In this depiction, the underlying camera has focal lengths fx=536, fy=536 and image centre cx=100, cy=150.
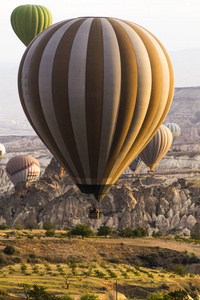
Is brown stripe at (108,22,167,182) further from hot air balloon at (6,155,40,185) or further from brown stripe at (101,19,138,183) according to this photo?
hot air balloon at (6,155,40,185)

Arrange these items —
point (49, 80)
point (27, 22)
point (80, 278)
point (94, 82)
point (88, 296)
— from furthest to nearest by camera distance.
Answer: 1. point (27, 22)
2. point (80, 278)
3. point (49, 80)
4. point (94, 82)
5. point (88, 296)

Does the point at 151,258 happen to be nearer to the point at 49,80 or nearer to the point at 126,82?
the point at 126,82

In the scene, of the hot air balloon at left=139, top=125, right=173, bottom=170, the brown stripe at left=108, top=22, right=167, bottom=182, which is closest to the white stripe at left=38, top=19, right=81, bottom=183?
the brown stripe at left=108, top=22, right=167, bottom=182

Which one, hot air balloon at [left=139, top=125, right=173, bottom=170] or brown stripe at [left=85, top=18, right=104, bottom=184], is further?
hot air balloon at [left=139, top=125, right=173, bottom=170]

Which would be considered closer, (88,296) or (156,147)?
(88,296)

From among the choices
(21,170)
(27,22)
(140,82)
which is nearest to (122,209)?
(27,22)
